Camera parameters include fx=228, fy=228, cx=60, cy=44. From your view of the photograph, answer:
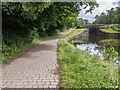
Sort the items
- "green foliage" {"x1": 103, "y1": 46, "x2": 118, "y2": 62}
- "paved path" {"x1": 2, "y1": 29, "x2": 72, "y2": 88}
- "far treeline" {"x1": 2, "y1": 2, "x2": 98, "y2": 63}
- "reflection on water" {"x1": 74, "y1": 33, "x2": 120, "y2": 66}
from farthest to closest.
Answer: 1. "far treeline" {"x1": 2, "y1": 2, "x2": 98, "y2": 63}
2. "reflection on water" {"x1": 74, "y1": 33, "x2": 120, "y2": 66}
3. "green foliage" {"x1": 103, "y1": 46, "x2": 118, "y2": 62}
4. "paved path" {"x1": 2, "y1": 29, "x2": 72, "y2": 88}

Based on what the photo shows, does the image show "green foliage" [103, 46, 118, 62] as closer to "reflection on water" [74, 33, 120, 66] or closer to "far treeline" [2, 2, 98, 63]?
"reflection on water" [74, 33, 120, 66]

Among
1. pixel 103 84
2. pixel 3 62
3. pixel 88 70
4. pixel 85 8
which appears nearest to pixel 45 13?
pixel 85 8

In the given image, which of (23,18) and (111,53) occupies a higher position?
(23,18)

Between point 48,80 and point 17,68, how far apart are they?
7.02 ft

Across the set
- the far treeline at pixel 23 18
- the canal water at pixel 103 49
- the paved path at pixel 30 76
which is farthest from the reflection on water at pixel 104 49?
the far treeline at pixel 23 18

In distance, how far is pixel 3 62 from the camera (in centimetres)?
925

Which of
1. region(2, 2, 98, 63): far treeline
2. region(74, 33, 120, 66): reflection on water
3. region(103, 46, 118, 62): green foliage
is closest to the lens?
region(103, 46, 118, 62): green foliage

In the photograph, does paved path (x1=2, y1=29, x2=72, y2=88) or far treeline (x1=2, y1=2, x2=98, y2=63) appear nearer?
paved path (x1=2, y1=29, x2=72, y2=88)

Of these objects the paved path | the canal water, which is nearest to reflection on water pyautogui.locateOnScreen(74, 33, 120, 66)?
the canal water

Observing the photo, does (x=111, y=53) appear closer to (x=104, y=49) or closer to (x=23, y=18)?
(x=104, y=49)

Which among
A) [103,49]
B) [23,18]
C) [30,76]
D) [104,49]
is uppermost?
[23,18]

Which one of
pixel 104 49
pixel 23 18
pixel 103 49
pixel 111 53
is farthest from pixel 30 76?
pixel 23 18

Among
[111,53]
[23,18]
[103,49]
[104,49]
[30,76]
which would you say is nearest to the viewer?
[30,76]

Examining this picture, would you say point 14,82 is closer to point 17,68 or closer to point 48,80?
point 48,80
